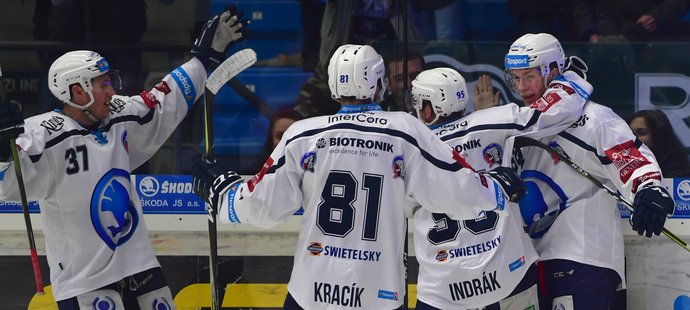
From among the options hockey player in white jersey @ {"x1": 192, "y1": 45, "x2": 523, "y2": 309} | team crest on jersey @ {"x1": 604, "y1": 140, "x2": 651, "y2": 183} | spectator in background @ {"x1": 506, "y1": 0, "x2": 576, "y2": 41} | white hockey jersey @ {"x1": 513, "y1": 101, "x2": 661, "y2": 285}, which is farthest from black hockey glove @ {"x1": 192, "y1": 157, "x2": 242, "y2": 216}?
spectator in background @ {"x1": 506, "y1": 0, "x2": 576, "y2": 41}

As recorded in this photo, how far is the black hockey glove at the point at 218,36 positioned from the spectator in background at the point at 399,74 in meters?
0.78

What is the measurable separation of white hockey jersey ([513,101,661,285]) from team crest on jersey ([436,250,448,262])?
43 centimetres

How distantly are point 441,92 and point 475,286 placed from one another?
0.72 meters

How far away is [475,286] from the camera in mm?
4555

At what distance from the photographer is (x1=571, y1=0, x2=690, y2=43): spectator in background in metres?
5.29

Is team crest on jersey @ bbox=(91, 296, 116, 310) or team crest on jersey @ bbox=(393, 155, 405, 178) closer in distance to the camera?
team crest on jersey @ bbox=(393, 155, 405, 178)

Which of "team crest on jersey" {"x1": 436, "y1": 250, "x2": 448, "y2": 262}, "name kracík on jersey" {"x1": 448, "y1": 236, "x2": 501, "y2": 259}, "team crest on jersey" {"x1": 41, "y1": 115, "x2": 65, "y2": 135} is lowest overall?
"team crest on jersey" {"x1": 436, "y1": 250, "x2": 448, "y2": 262}

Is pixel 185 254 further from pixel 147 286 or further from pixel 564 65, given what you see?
pixel 564 65

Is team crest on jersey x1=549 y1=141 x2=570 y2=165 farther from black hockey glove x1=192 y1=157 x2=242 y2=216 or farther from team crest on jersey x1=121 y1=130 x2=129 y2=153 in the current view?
team crest on jersey x1=121 y1=130 x2=129 y2=153

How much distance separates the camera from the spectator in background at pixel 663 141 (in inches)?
209

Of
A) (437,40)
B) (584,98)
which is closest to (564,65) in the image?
(584,98)

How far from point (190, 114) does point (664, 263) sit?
6.98 feet

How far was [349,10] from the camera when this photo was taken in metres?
5.34

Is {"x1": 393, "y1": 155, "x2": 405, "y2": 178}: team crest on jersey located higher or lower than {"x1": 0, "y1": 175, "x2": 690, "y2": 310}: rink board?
higher
